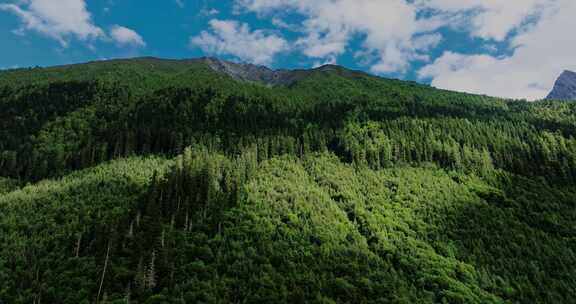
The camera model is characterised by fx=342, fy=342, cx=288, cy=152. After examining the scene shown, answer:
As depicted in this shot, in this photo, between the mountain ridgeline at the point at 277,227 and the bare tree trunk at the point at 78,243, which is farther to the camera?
the bare tree trunk at the point at 78,243

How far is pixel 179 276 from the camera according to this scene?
86.6 m

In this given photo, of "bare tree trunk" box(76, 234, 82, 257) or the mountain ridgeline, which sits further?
"bare tree trunk" box(76, 234, 82, 257)

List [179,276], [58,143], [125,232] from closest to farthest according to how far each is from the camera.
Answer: [179,276] < [125,232] < [58,143]

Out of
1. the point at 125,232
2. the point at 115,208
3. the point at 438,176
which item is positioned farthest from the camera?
the point at 438,176

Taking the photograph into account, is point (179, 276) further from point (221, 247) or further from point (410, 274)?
point (410, 274)

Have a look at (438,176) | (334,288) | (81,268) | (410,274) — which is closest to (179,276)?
(81,268)

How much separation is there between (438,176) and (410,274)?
85334 mm

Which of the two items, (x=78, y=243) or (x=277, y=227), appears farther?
(x=277, y=227)

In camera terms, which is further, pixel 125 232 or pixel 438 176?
pixel 438 176

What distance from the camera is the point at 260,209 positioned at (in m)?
121

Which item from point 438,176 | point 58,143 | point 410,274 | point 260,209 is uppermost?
point 58,143

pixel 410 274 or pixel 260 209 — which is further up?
pixel 260 209

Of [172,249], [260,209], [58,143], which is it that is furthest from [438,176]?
[58,143]

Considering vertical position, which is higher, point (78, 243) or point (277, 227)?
point (277, 227)
